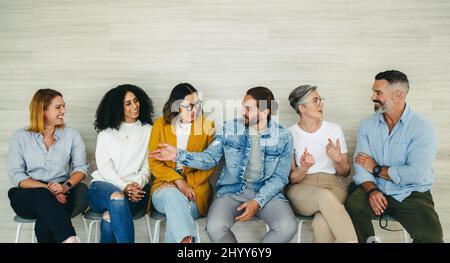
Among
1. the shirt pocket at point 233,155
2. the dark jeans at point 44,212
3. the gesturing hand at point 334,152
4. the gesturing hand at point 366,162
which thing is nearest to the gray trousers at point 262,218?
the shirt pocket at point 233,155

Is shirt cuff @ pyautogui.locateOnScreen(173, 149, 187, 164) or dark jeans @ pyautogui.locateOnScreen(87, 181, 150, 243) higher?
shirt cuff @ pyautogui.locateOnScreen(173, 149, 187, 164)

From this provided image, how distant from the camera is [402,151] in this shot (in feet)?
11.4

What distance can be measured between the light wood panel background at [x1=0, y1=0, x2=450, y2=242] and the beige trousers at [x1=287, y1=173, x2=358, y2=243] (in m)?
0.60

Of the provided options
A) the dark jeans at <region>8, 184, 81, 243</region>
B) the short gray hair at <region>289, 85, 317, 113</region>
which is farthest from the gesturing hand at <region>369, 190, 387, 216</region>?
the dark jeans at <region>8, 184, 81, 243</region>

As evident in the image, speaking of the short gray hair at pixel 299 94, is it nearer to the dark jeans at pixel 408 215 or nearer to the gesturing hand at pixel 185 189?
the dark jeans at pixel 408 215

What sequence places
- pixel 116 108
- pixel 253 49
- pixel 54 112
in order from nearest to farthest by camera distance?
pixel 54 112 < pixel 116 108 < pixel 253 49

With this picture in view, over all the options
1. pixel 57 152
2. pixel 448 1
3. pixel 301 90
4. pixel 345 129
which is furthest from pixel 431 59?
pixel 57 152

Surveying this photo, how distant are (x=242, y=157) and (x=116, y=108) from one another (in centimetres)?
101

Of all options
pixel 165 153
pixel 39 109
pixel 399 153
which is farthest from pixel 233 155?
pixel 39 109

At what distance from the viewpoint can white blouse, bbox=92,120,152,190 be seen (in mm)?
3623

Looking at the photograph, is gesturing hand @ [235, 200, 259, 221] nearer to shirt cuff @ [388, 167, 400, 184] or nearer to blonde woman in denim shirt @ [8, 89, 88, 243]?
shirt cuff @ [388, 167, 400, 184]

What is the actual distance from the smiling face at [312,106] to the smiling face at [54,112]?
5.70 ft

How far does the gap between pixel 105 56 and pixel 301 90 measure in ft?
5.20

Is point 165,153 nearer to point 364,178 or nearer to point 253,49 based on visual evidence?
point 253,49
